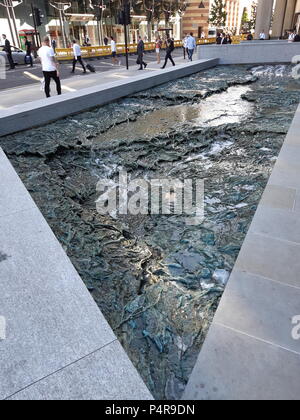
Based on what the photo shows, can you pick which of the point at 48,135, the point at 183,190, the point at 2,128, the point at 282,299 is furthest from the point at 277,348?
the point at 2,128

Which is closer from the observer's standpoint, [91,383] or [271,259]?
[91,383]

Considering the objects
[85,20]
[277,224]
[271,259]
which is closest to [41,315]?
[271,259]

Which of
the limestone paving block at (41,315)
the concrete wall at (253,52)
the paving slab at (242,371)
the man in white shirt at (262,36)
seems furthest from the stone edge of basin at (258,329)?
the man in white shirt at (262,36)

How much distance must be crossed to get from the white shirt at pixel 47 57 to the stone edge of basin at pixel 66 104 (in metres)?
0.89

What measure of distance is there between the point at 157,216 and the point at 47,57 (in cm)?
704

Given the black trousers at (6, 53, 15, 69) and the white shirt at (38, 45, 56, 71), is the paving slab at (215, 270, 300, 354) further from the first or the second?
the black trousers at (6, 53, 15, 69)

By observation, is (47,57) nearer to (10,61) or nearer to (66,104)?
(66,104)

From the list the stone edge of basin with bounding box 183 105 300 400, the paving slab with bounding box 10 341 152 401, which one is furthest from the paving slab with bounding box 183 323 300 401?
the paving slab with bounding box 10 341 152 401

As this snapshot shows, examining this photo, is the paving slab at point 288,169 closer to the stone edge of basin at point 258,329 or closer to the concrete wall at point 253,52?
the stone edge of basin at point 258,329

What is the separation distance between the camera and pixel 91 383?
170cm

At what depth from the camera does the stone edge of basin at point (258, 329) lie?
171 cm

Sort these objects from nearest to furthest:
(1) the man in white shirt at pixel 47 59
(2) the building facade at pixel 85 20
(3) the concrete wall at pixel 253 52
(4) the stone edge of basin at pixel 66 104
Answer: (4) the stone edge of basin at pixel 66 104
(1) the man in white shirt at pixel 47 59
(3) the concrete wall at pixel 253 52
(2) the building facade at pixel 85 20

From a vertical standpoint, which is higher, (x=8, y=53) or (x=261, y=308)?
(x=8, y=53)
